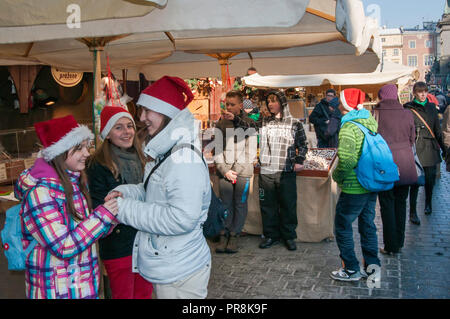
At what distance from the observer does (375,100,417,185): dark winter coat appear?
517cm

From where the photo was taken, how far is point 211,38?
16.1 ft

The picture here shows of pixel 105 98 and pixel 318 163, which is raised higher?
pixel 105 98

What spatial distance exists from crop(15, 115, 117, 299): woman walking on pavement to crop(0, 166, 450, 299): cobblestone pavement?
2189 millimetres

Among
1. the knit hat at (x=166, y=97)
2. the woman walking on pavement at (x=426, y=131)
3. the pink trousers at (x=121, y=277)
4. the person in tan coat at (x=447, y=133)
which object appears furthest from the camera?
the woman walking on pavement at (x=426, y=131)

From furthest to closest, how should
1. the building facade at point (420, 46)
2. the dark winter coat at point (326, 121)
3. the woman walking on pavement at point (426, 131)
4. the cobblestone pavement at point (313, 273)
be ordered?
the building facade at point (420, 46)
the dark winter coat at point (326, 121)
the woman walking on pavement at point (426, 131)
the cobblestone pavement at point (313, 273)

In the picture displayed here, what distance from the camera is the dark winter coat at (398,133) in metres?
5.17

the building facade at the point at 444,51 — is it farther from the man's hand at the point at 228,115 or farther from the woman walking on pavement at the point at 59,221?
the woman walking on pavement at the point at 59,221

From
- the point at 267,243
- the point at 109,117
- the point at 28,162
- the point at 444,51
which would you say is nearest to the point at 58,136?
the point at 109,117

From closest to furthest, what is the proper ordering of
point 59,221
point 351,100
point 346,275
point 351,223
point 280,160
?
point 59,221 → point 351,223 → point 351,100 → point 346,275 → point 280,160

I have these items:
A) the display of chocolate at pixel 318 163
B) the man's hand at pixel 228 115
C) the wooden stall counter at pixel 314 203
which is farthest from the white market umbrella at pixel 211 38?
the wooden stall counter at pixel 314 203

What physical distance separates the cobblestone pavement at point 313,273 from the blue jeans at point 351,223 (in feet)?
0.89

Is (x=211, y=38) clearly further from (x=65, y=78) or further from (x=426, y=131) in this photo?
(x=65, y=78)

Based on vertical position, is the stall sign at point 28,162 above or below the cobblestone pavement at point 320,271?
above

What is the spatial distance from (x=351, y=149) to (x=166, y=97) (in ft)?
8.16
